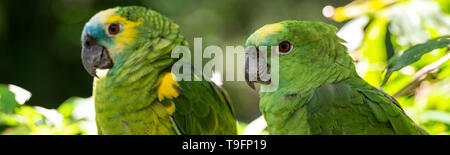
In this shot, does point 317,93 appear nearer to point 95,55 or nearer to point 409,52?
point 409,52

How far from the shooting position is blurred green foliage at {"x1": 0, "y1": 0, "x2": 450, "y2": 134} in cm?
136

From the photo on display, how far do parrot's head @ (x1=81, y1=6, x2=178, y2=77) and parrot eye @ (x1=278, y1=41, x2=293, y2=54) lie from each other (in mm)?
373

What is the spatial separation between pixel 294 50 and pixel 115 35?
53 centimetres

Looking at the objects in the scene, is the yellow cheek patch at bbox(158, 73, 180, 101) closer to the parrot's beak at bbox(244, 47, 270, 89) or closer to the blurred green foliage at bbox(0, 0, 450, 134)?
the parrot's beak at bbox(244, 47, 270, 89)

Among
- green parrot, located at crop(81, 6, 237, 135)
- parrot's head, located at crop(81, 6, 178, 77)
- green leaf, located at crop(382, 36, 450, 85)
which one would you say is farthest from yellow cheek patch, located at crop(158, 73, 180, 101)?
green leaf, located at crop(382, 36, 450, 85)

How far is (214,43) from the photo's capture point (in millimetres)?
3830

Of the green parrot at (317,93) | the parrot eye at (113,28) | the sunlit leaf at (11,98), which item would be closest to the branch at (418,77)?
the green parrot at (317,93)

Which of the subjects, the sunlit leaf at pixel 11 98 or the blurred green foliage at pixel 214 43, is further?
the blurred green foliage at pixel 214 43

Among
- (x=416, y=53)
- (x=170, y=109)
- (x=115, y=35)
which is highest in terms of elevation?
(x=115, y=35)

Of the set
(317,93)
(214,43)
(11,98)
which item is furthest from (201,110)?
(214,43)

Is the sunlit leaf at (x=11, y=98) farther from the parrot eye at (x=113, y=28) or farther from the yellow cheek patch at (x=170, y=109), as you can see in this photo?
the yellow cheek patch at (x=170, y=109)

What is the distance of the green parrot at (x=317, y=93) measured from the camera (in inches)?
42.5

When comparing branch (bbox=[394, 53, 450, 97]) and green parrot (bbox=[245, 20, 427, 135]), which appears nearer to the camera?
green parrot (bbox=[245, 20, 427, 135])
